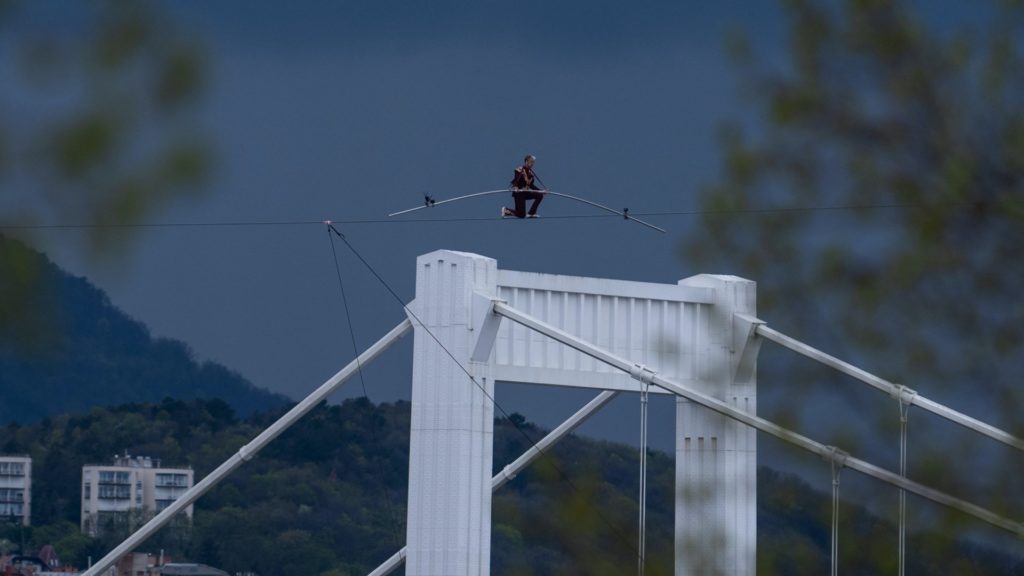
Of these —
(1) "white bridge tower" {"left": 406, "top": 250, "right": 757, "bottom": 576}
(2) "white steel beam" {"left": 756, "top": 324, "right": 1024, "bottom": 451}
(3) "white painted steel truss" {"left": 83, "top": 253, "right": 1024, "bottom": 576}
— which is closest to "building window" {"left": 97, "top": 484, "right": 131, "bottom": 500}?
(3) "white painted steel truss" {"left": 83, "top": 253, "right": 1024, "bottom": 576}

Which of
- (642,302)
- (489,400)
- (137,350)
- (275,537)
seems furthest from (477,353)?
(137,350)

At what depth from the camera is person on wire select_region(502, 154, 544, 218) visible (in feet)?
76.6

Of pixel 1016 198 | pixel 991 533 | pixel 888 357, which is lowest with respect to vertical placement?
pixel 991 533

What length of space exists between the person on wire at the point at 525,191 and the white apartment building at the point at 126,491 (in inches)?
1886

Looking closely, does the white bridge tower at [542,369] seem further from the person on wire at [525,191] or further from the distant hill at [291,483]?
the distant hill at [291,483]

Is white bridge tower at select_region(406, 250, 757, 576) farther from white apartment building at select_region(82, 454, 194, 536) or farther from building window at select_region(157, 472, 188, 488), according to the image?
building window at select_region(157, 472, 188, 488)

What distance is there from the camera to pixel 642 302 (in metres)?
25.0

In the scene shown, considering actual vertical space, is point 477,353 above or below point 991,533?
above

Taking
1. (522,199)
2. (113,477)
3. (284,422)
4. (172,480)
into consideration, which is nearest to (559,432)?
(284,422)

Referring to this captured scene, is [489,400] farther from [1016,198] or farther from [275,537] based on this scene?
[275,537]

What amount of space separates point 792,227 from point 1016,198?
1275 mm

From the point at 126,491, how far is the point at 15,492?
4.02 meters

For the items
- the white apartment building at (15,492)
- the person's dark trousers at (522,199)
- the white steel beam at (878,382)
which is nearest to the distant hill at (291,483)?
the white apartment building at (15,492)

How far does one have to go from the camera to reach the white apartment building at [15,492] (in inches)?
2800
